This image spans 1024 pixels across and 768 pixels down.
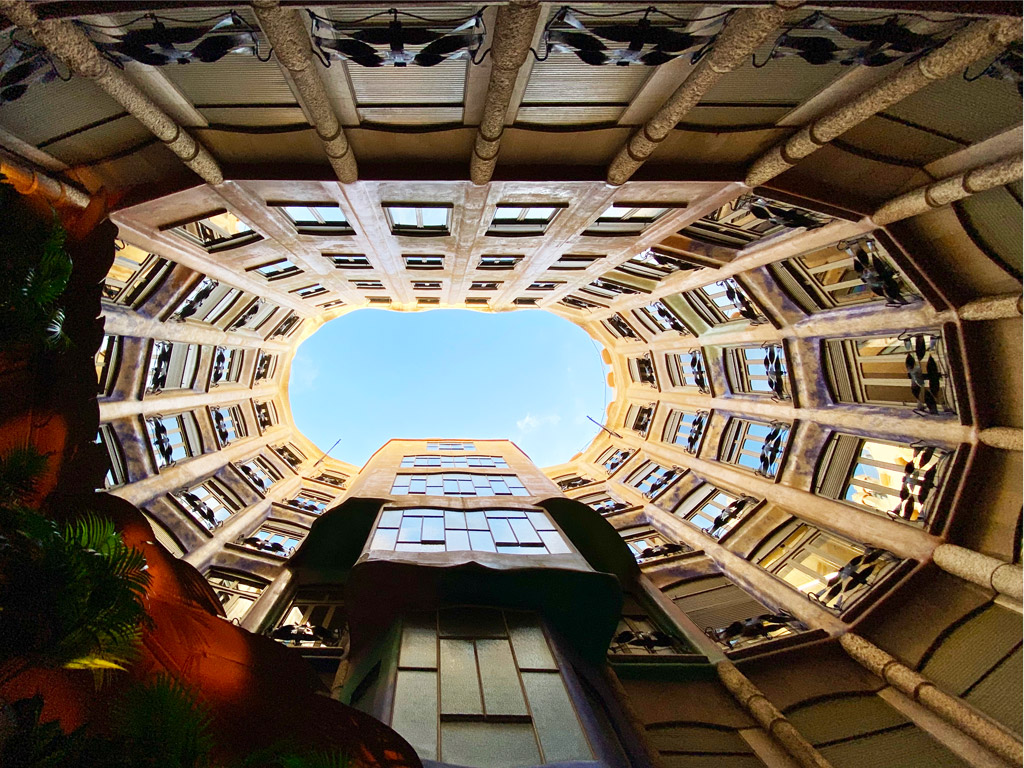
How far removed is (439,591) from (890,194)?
13.0 m

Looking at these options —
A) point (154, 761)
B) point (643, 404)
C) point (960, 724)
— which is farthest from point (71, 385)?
point (643, 404)

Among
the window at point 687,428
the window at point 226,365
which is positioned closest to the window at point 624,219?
the window at point 687,428

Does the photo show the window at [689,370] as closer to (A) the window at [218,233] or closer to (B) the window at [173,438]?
(A) the window at [218,233]

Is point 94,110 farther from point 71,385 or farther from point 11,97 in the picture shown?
point 71,385

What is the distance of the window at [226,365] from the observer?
22.9m

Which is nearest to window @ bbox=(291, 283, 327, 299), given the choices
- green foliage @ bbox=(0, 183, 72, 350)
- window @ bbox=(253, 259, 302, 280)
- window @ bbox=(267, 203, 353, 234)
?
window @ bbox=(253, 259, 302, 280)

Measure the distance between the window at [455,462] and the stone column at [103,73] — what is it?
16.0 meters

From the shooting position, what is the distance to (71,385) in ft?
22.4

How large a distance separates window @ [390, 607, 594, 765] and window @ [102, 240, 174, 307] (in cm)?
1361

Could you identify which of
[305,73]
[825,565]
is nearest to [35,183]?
[305,73]

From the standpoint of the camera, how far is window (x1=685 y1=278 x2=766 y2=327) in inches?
682

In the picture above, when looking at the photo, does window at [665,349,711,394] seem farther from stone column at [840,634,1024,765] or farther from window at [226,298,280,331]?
window at [226,298,280,331]

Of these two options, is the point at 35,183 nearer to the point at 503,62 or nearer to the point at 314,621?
the point at 503,62

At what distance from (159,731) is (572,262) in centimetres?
1732
